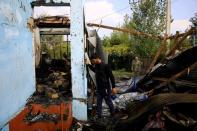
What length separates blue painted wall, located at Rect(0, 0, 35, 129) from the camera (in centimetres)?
619

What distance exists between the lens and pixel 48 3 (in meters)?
9.45

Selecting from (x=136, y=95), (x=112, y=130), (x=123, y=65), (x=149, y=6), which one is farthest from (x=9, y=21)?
(x=123, y=65)

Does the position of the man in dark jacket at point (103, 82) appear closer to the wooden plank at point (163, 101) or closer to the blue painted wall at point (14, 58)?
the blue painted wall at point (14, 58)

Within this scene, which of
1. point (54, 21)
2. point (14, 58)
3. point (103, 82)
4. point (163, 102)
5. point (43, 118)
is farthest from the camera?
point (54, 21)

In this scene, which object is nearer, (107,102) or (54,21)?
(107,102)

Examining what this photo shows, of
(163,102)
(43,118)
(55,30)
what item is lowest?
(43,118)

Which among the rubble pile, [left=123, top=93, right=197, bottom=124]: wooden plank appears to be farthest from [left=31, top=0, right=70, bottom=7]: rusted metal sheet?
[left=123, top=93, right=197, bottom=124]: wooden plank

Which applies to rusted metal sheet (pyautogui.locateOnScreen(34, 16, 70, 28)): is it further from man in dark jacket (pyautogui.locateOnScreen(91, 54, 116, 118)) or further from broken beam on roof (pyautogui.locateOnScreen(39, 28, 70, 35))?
man in dark jacket (pyautogui.locateOnScreen(91, 54, 116, 118))

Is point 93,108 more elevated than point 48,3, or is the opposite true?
point 48,3

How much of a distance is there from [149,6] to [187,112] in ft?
59.1

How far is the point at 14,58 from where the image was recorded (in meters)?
7.21

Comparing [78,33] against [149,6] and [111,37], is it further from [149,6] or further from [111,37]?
[111,37]

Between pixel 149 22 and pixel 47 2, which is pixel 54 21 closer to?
pixel 47 2

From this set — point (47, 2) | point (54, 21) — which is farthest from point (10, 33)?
point (54, 21)
